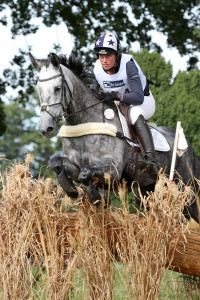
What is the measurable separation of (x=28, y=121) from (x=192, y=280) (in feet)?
103

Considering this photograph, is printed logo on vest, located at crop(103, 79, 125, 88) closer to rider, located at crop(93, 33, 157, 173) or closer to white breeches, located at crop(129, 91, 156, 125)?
rider, located at crop(93, 33, 157, 173)

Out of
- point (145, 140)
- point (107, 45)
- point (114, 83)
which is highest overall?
point (107, 45)

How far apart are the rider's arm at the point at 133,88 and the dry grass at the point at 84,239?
99cm

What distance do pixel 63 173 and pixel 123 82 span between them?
4.31ft

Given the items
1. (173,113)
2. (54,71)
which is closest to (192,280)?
(54,71)

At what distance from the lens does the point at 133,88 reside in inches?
219

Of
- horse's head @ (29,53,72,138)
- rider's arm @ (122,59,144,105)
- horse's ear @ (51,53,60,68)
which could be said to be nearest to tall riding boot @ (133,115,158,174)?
rider's arm @ (122,59,144,105)

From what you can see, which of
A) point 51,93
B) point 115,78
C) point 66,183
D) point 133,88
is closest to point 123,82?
point 115,78

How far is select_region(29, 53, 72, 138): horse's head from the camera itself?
482 centimetres

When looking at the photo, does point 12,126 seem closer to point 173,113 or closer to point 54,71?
point 173,113

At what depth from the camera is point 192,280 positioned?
6406mm

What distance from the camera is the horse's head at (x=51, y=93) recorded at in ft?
15.8

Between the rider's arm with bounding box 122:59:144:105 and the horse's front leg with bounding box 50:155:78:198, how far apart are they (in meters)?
0.97

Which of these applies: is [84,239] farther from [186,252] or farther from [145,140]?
[145,140]
